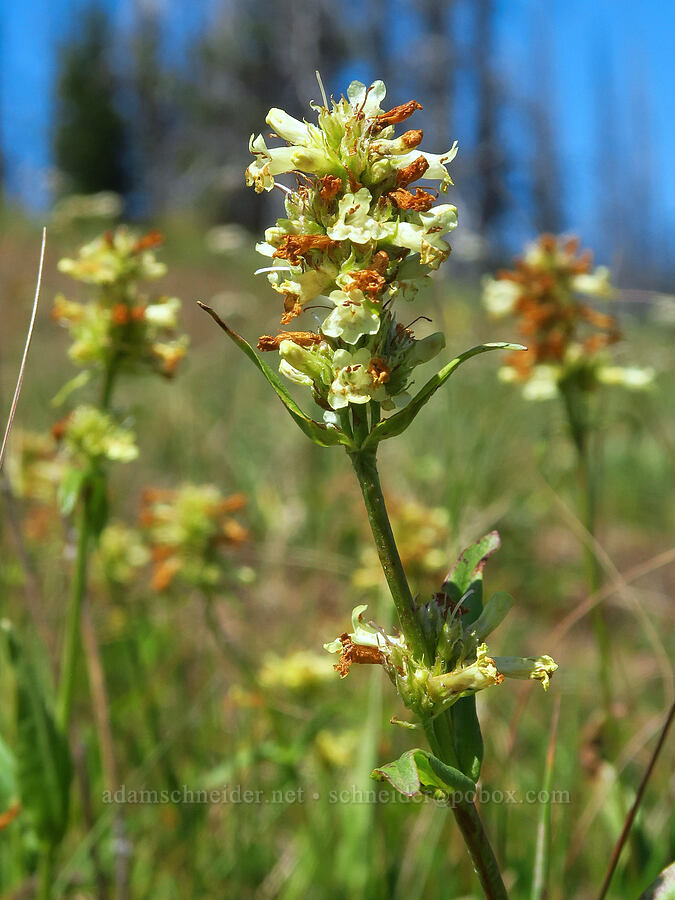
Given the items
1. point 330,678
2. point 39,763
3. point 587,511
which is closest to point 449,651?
point 39,763

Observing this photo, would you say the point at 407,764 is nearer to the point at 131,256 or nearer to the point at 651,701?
the point at 131,256

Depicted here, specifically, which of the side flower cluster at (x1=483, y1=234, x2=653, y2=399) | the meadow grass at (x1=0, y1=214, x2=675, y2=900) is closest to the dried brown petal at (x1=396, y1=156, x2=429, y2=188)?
the meadow grass at (x1=0, y1=214, x2=675, y2=900)

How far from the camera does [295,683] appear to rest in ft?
8.20

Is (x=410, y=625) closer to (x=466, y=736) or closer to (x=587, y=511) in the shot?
(x=466, y=736)

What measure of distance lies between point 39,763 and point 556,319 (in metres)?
1.88

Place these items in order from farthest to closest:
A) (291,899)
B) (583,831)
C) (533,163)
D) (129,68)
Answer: (129,68) → (533,163) → (291,899) → (583,831)

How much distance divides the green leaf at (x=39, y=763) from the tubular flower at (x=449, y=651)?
84 cm

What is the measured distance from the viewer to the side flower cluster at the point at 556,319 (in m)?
2.46

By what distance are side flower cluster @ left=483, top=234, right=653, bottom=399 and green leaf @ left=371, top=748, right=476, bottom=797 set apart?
5.62 ft

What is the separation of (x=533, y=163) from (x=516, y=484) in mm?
10033

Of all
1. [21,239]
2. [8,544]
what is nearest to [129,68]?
[21,239]

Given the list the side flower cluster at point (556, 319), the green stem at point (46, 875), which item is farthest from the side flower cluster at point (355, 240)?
the side flower cluster at point (556, 319)

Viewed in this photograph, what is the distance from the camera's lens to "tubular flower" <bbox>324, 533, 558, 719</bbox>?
35.0 inches

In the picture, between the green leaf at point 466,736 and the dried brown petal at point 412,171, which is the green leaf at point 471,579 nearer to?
the green leaf at point 466,736
